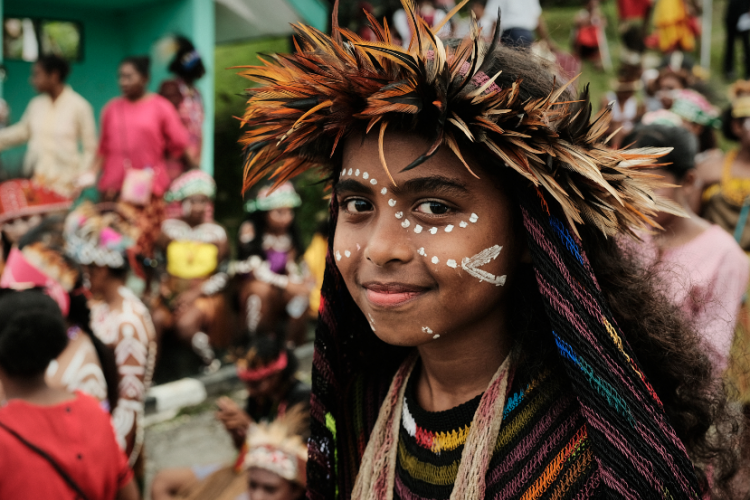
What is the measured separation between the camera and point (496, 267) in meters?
1.64

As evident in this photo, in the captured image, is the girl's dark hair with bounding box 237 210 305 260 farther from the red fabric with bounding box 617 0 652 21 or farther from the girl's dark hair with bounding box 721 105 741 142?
the red fabric with bounding box 617 0 652 21

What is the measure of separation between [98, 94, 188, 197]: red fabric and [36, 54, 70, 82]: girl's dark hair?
0.55m

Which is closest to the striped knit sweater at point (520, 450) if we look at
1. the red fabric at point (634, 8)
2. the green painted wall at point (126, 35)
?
the green painted wall at point (126, 35)

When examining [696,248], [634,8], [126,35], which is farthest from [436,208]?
[634,8]

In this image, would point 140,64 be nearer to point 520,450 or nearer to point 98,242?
point 98,242

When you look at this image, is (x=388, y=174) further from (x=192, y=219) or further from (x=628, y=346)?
(x=192, y=219)

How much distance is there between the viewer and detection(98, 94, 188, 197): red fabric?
748cm

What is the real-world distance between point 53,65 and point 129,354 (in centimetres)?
465

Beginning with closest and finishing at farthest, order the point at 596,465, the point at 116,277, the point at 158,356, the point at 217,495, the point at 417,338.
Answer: the point at 596,465 → the point at 417,338 → the point at 217,495 → the point at 116,277 → the point at 158,356

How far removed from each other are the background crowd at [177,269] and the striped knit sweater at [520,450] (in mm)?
579

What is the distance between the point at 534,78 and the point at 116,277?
332 cm

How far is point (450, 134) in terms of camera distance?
155 cm

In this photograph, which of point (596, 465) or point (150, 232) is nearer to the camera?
point (596, 465)

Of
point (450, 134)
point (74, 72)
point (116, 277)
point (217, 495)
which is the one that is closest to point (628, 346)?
point (450, 134)
